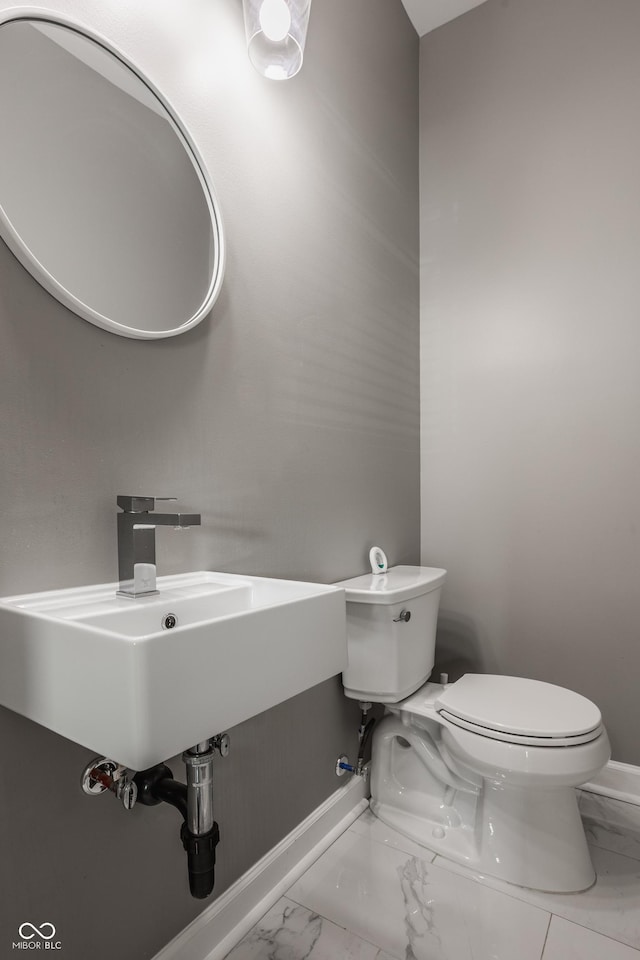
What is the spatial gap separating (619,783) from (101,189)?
2.14m

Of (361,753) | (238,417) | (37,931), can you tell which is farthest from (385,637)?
(37,931)

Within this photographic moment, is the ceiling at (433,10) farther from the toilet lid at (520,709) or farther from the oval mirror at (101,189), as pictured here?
the toilet lid at (520,709)

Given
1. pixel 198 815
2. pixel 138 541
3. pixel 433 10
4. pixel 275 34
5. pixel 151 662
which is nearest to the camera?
pixel 151 662

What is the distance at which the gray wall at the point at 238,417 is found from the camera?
0.82 metres

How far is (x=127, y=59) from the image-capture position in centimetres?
96

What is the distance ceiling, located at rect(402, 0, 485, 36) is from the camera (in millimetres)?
2037

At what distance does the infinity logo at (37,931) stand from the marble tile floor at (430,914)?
0.48m

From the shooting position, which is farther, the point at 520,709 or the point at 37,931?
the point at 520,709

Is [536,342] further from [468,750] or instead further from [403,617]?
[468,750]

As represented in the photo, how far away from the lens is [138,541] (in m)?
0.89

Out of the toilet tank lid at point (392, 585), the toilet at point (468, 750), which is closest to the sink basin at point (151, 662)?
the toilet tank lid at point (392, 585)

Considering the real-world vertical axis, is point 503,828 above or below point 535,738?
below

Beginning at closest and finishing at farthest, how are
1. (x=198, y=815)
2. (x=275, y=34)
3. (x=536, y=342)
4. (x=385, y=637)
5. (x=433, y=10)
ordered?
1. (x=198, y=815)
2. (x=275, y=34)
3. (x=385, y=637)
4. (x=536, y=342)
5. (x=433, y=10)

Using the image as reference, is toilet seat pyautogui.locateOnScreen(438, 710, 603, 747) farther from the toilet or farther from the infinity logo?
the infinity logo
